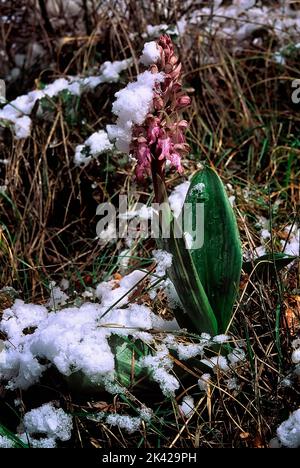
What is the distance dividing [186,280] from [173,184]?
907 mm

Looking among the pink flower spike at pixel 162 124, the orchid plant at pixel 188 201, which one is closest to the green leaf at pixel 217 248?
the orchid plant at pixel 188 201

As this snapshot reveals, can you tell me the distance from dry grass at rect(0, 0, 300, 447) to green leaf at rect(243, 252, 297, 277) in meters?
0.03

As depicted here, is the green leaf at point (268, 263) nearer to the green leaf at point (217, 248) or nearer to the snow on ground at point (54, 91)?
the green leaf at point (217, 248)

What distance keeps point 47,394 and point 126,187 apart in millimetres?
1004

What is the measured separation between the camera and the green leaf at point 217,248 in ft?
4.98

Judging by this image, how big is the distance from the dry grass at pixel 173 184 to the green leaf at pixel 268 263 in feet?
0.10

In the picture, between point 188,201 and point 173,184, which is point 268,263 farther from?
point 173,184

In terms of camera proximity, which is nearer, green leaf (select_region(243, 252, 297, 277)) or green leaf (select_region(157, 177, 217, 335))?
green leaf (select_region(157, 177, 217, 335))

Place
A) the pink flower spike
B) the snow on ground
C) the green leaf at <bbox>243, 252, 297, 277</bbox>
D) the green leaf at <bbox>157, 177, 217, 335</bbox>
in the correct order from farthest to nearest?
the snow on ground < the green leaf at <bbox>243, 252, 297, 277</bbox> < the green leaf at <bbox>157, 177, 217, 335</bbox> < the pink flower spike

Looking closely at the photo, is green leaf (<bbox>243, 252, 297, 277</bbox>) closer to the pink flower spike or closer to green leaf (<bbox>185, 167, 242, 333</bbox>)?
green leaf (<bbox>185, 167, 242, 333</bbox>)

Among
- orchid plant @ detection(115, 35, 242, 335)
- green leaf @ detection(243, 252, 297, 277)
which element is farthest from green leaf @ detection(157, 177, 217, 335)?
green leaf @ detection(243, 252, 297, 277)

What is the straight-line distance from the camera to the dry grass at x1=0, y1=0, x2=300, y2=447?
1.46 meters

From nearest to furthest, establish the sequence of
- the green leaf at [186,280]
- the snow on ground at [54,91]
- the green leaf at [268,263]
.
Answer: the green leaf at [186,280] < the green leaf at [268,263] < the snow on ground at [54,91]
